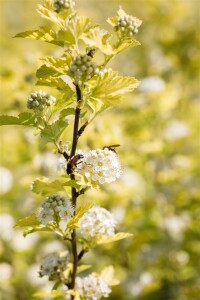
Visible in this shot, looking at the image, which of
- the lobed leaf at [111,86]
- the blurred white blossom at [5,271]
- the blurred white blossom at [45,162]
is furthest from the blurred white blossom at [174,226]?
the lobed leaf at [111,86]

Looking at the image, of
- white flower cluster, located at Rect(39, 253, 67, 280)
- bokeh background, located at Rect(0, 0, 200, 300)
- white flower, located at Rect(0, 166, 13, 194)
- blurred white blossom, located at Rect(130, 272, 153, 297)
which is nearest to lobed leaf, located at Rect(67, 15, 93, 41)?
white flower cluster, located at Rect(39, 253, 67, 280)

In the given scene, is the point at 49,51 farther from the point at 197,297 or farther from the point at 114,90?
the point at 114,90

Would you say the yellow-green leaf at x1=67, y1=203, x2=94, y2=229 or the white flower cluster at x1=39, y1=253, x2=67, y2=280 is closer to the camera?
the yellow-green leaf at x1=67, y1=203, x2=94, y2=229

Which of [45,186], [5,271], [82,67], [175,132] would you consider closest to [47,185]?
[45,186]

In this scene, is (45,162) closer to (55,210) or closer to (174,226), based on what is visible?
(174,226)

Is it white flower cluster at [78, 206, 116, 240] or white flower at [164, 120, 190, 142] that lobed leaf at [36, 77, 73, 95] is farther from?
white flower at [164, 120, 190, 142]

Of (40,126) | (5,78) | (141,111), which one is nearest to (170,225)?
(141,111)
